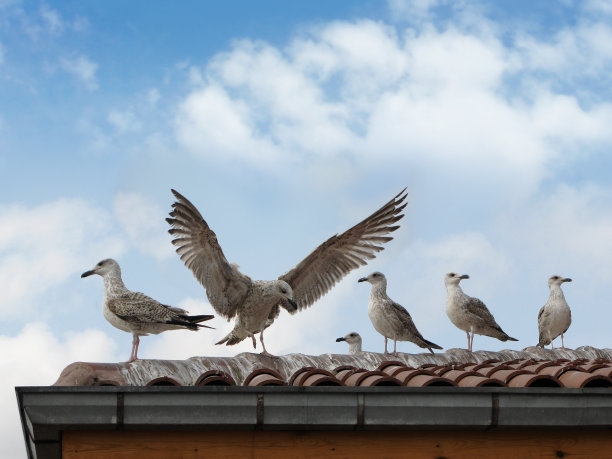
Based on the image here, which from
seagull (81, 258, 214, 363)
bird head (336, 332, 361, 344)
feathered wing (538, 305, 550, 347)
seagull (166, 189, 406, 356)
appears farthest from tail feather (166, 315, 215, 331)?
feathered wing (538, 305, 550, 347)

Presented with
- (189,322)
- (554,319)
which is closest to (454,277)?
(554,319)

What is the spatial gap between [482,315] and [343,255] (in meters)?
2.77

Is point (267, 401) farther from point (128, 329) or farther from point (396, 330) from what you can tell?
point (396, 330)

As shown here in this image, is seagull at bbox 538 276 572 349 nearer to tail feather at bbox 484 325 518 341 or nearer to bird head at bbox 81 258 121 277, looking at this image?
tail feather at bbox 484 325 518 341

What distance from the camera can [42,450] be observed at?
188 inches

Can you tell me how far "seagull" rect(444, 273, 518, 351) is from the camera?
502 inches

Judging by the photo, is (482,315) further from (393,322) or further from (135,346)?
(135,346)

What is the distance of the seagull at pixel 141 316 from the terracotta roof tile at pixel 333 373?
173 cm

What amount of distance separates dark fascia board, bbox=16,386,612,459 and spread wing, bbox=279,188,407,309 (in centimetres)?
639

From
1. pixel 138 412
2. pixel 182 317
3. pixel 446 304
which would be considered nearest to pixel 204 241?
pixel 182 317

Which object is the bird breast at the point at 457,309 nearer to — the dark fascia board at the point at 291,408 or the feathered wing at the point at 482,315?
the feathered wing at the point at 482,315

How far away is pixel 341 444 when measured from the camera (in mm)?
4758

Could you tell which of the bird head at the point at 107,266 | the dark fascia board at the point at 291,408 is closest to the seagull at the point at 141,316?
the bird head at the point at 107,266

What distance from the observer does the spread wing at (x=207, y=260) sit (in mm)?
9703
